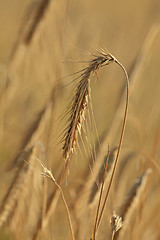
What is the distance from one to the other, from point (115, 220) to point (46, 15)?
104 centimetres

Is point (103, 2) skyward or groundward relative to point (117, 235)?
skyward

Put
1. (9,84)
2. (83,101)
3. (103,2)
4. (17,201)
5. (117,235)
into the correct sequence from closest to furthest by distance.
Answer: (83,101) → (117,235) → (17,201) → (9,84) → (103,2)

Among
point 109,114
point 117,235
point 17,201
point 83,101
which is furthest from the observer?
point 109,114

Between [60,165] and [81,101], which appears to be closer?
[81,101]

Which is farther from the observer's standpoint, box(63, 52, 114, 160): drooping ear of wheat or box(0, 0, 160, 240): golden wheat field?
box(0, 0, 160, 240): golden wheat field

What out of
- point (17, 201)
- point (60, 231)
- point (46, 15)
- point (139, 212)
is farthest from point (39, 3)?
point (60, 231)

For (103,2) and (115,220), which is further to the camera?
(103,2)

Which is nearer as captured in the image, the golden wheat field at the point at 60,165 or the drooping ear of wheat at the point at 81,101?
the drooping ear of wheat at the point at 81,101

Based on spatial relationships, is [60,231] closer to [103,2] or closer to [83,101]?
[83,101]

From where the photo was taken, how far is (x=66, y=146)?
0.83m

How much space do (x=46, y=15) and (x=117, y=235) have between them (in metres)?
0.99

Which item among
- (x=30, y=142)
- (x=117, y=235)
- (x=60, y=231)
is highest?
(x=30, y=142)

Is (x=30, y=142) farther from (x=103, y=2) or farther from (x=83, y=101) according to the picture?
(x=103, y=2)

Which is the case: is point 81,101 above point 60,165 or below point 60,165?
above
